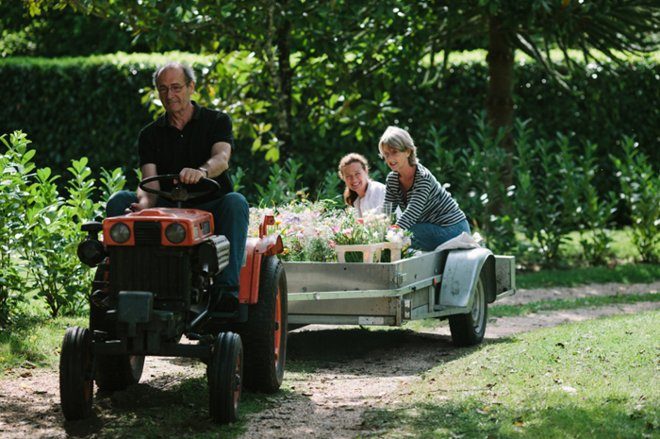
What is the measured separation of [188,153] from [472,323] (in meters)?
2.94

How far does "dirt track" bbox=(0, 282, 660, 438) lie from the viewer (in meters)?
5.72

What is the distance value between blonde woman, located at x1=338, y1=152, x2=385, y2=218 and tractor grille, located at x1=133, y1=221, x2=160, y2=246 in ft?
11.8

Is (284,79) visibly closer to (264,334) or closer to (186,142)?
(186,142)

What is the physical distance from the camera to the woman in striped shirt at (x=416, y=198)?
8391 millimetres

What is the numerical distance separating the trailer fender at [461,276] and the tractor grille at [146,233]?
316 cm

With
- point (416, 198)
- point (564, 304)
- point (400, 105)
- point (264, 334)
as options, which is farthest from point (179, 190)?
point (400, 105)

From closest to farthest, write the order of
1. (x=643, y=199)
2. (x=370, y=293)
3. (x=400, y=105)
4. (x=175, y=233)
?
(x=175, y=233) → (x=370, y=293) → (x=643, y=199) → (x=400, y=105)

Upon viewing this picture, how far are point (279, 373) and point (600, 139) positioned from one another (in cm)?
1099

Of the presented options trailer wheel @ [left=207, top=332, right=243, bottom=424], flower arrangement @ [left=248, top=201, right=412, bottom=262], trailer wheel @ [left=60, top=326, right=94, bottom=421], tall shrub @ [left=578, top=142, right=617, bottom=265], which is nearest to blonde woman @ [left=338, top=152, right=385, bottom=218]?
flower arrangement @ [left=248, top=201, right=412, bottom=262]

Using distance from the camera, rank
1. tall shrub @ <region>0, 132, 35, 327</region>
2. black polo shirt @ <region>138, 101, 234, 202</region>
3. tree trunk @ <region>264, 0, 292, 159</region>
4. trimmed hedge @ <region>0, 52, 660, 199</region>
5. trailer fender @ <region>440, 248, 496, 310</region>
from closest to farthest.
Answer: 1. black polo shirt @ <region>138, 101, 234, 202</region>
2. trailer fender @ <region>440, 248, 496, 310</region>
3. tall shrub @ <region>0, 132, 35, 327</region>
4. tree trunk @ <region>264, 0, 292, 159</region>
5. trimmed hedge @ <region>0, 52, 660, 199</region>

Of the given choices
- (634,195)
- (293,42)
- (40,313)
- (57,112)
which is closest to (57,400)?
(40,313)

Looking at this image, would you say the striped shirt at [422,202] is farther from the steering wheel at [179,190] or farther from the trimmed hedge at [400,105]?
the trimmed hedge at [400,105]

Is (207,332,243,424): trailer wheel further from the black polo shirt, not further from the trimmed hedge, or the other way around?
the trimmed hedge

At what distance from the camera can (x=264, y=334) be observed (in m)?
6.25
